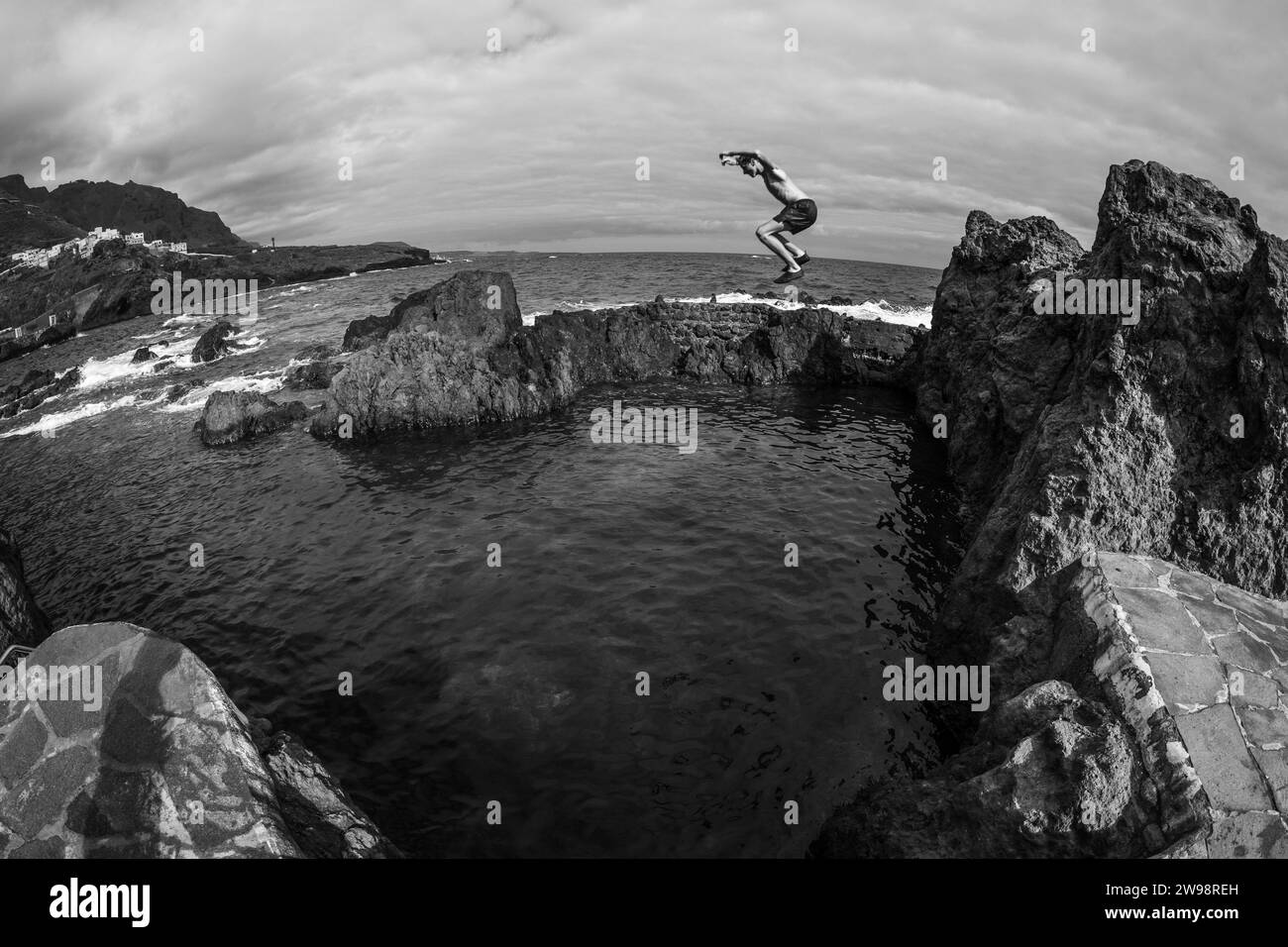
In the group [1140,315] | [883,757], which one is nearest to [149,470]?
[883,757]

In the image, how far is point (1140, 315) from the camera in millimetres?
14828

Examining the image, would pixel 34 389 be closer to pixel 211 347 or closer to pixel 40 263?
pixel 211 347

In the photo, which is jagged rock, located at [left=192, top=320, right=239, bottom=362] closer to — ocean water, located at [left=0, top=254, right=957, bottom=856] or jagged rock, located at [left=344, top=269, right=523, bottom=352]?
ocean water, located at [left=0, top=254, right=957, bottom=856]

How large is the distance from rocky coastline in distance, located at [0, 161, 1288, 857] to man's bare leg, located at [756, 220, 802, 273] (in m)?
7.16

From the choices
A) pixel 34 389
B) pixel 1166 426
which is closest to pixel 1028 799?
pixel 1166 426

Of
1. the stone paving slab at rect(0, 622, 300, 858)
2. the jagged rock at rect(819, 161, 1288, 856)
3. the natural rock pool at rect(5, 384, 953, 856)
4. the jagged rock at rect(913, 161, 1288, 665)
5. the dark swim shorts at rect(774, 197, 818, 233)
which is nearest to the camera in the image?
the stone paving slab at rect(0, 622, 300, 858)

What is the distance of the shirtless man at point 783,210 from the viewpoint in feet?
42.4

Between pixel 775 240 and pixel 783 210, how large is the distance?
643 mm

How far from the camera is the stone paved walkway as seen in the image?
7.75 m

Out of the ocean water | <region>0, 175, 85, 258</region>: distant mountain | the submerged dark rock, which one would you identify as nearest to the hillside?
<region>0, 175, 85, 258</region>: distant mountain

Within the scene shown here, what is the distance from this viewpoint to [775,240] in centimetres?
1459

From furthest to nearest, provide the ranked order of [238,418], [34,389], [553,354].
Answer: [34,389], [553,354], [238,418]
